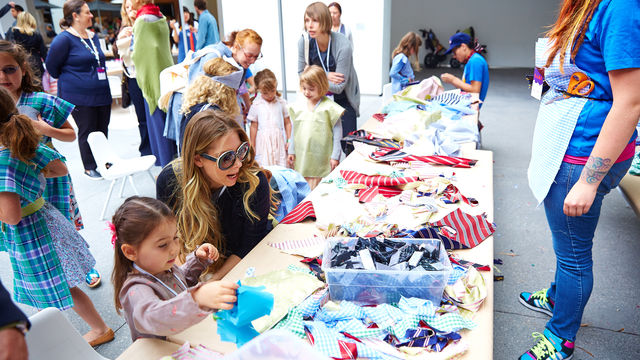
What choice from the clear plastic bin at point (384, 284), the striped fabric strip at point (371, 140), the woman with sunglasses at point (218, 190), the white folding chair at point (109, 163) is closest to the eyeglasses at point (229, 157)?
the woman with sunglasses at point (218, 190)

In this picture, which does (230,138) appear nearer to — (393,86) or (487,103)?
(393,86)

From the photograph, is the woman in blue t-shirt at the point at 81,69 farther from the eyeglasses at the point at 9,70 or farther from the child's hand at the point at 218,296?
the child's hand at the point at 218,296

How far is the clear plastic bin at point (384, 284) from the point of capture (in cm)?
130

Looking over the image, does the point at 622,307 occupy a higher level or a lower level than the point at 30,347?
lower

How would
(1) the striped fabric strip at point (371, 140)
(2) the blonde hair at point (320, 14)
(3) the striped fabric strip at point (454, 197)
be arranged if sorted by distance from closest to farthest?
(3) the striped fabric strip at point (454, 197), (1) the striped fabric strip at point (371, 140), (2) the blonde hair at point (320, 14)

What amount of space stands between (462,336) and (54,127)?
7.80 ft

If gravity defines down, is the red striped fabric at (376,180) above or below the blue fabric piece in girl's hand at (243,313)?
below

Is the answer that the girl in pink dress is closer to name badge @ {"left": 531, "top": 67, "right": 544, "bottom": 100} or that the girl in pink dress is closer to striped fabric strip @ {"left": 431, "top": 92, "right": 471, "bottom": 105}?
striped fabric strip @ {"left": 431, "top": 92, "right": 471, "bottom": 105}

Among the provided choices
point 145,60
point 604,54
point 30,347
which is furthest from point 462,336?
point 145,60

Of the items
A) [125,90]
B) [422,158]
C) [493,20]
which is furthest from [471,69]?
[493,20]

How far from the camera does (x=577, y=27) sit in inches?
55.7

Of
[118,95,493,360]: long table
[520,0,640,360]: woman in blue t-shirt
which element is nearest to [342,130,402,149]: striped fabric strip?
[118,95,493,360]: long table

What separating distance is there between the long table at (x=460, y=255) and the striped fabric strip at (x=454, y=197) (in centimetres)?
5

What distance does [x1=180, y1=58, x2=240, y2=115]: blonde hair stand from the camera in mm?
2803
